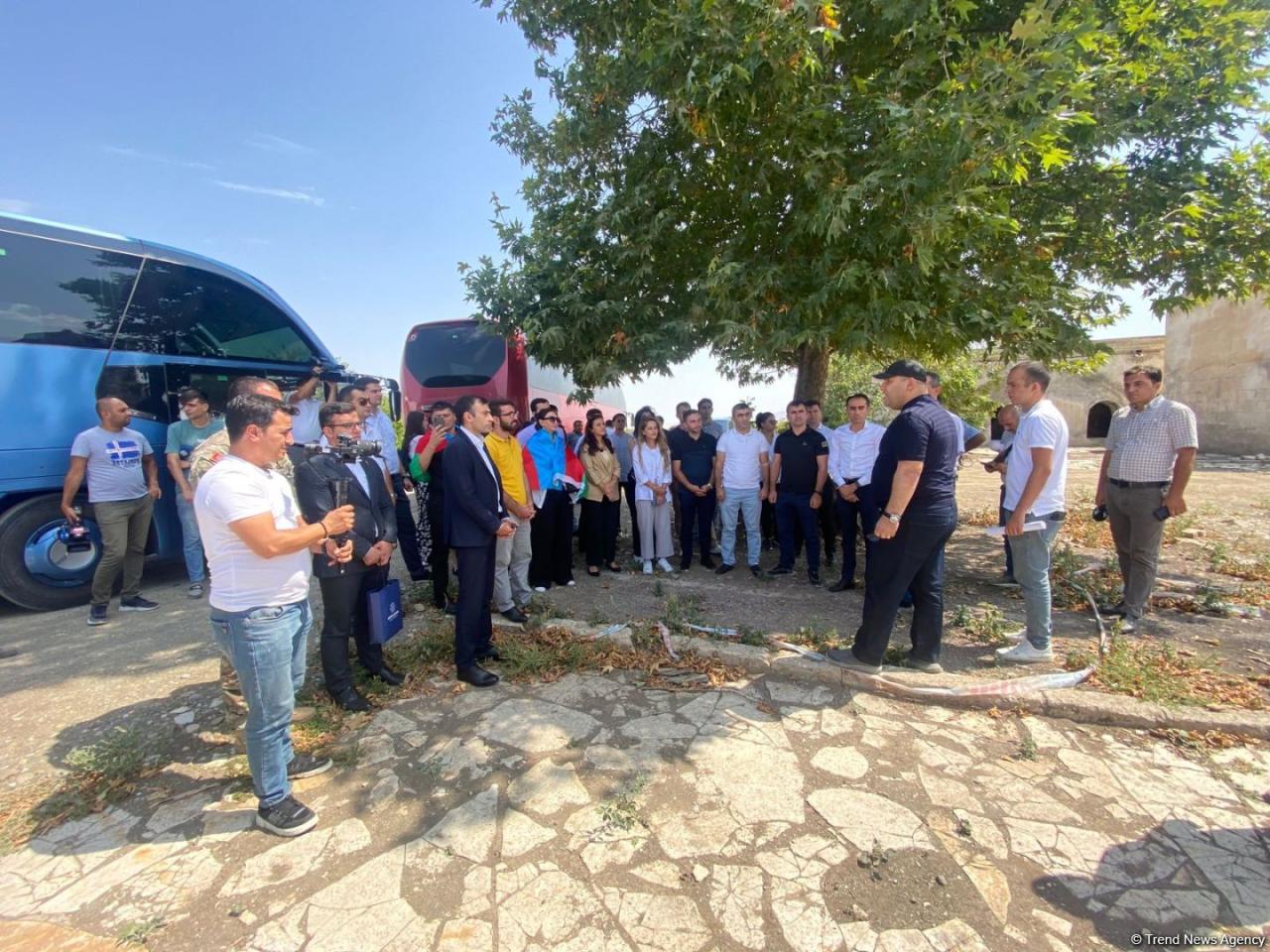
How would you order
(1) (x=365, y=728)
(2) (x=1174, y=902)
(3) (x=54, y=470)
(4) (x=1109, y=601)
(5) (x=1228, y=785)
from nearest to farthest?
(2) (x=1174, y=902) < (5) (x=1228, y=785) < (1) (x=365, y=728) < (4) (x=1109, y=601) < (3) (x=54, y=470)

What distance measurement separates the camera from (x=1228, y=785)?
274cm

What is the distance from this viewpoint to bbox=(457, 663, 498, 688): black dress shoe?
3.72 m

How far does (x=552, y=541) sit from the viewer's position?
18.9ft

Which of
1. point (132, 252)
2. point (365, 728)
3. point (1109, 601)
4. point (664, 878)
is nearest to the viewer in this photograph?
point (664, 878)

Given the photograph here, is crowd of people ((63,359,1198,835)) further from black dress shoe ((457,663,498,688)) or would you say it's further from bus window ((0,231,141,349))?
bus window ((0,231,141,349))

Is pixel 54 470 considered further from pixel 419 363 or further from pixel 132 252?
pixel 419 363

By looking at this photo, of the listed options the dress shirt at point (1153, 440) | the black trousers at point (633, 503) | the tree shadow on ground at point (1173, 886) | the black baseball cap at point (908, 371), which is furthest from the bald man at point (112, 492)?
the dress shirt at point (1153, 440)

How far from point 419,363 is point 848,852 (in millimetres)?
10190

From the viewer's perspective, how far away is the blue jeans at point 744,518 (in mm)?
6184

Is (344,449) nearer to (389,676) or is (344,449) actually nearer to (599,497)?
(389,676)

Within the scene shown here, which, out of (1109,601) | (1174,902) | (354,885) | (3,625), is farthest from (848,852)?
(3,625)

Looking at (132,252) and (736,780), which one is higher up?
(132,252)

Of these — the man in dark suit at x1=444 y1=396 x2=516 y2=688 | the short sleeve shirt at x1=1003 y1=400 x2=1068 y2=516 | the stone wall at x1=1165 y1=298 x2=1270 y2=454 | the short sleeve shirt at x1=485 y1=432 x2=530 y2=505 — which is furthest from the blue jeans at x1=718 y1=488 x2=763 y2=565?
the stone wall at x1=1165 y1=298 x2=1270 y2=454

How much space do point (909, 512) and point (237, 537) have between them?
3.48m
